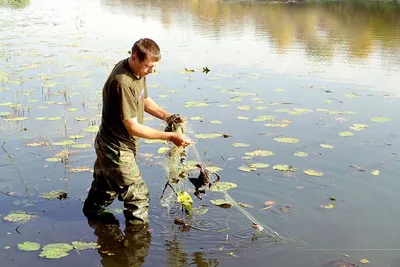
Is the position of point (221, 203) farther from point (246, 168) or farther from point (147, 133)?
point (147, 133)

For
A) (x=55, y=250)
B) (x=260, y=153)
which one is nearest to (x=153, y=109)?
(x=55, y=250)

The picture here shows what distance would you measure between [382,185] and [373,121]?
258cm

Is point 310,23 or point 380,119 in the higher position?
point 310,23

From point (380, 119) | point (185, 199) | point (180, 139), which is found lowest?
point (380, 119)

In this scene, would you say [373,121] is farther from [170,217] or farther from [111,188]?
[111,188]

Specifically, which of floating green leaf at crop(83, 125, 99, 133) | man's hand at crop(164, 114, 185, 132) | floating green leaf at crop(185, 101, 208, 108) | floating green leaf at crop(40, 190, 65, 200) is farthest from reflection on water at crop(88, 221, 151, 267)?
floating green leaf at crop(185, 101, 208, 108)

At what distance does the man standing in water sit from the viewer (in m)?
4.55

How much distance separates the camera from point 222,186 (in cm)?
600

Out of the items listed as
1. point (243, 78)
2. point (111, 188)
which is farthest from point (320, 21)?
point (111, 188)

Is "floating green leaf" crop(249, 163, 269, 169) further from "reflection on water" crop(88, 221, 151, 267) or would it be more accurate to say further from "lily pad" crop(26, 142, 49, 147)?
"lily pad" crop(26, 142, 49, 147)

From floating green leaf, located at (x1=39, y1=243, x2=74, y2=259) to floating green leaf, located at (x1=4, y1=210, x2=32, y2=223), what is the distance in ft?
2.03

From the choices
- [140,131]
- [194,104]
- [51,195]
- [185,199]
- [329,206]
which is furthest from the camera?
[194,104]

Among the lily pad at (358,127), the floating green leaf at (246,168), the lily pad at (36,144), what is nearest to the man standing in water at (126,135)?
the floating green leaf at (246,168)

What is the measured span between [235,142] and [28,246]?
3.55 m
